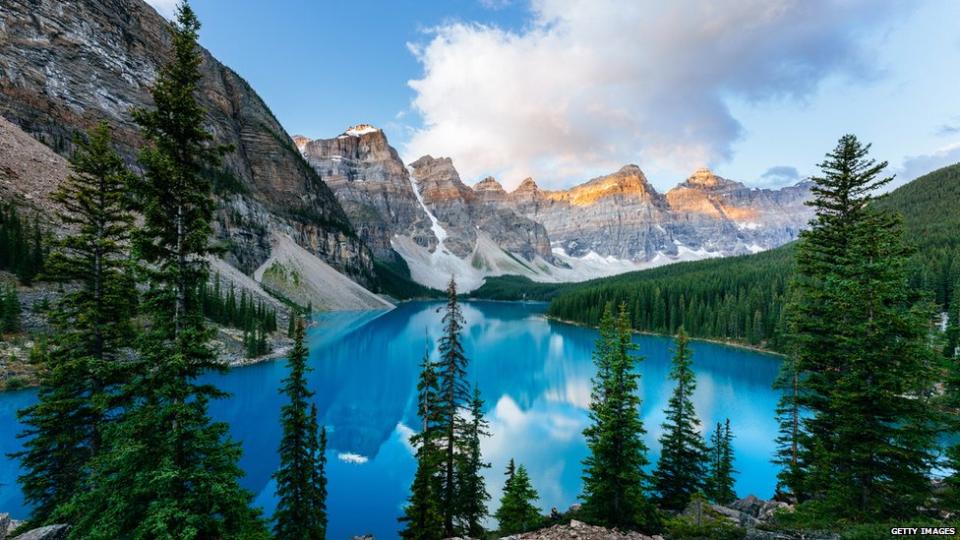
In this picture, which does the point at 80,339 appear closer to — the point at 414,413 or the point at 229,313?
the point at 414,413

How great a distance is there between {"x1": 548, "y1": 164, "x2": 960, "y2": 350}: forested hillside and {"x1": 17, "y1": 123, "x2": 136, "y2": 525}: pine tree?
248 ft

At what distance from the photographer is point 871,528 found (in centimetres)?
848

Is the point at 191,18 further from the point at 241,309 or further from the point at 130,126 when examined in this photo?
the point at 130,126

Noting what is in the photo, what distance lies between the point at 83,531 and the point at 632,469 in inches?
555

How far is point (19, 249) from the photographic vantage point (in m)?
38.4

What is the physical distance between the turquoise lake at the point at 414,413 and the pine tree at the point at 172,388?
12674 mm

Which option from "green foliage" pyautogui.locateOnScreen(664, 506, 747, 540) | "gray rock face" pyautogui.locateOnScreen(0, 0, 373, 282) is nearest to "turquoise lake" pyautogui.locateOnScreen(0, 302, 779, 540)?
"green foliage" pyautogui.locateOnScreen(664, 506, 747, 540)

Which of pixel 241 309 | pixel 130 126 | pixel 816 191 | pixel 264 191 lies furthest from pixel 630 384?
pixel 264 191

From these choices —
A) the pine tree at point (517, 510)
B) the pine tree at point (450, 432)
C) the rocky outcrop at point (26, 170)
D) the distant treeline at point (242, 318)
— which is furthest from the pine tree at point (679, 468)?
the rocky outcrop at point (26, 170)

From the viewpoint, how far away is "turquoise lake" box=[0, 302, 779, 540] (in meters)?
22.6

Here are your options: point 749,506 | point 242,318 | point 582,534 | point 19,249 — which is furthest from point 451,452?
point 242,318

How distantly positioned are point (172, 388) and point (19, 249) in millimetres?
48348

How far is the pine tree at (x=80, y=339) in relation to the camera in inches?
441

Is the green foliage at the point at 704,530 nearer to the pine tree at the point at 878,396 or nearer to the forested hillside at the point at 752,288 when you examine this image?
the pine tree at the point at 878,396
